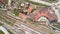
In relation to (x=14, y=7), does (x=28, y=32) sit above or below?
below

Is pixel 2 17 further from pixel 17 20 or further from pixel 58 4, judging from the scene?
pixel 58 4

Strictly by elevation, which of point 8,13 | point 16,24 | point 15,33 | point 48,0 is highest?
point 48,0

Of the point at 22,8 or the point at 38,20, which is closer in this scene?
the point at 38,20

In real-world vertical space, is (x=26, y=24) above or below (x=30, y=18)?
below

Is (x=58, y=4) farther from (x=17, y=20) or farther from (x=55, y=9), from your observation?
(x=17, y=20)

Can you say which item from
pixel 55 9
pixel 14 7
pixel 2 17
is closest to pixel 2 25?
pixel 2 17

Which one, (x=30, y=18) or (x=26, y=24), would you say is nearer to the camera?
(x=26, y=24)

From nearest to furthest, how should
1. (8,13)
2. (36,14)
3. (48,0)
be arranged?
(36,14)
(8,13)
(48,0)

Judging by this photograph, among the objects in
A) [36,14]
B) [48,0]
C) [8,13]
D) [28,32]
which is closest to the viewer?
[28,32]

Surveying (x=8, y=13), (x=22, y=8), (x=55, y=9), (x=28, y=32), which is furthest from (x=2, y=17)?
(x=55, y=9)
